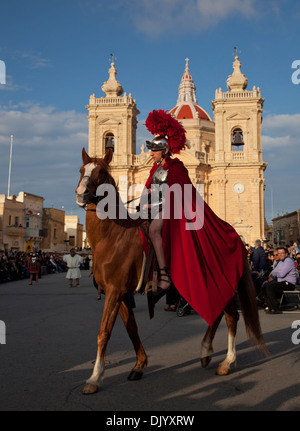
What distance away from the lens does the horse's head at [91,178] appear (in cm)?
392

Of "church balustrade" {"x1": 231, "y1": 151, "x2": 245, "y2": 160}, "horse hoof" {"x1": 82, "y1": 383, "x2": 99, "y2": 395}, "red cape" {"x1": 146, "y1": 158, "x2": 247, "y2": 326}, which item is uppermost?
"church balustrade" {"x1": 231, "y1": 151, "x2": 245, "y2": 160}

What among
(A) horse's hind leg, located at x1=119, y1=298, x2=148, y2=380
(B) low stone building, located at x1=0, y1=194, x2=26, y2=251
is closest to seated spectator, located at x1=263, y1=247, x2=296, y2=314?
(A) horse's hind leg, located at x1=119, y1=298, x2=148, y2=380

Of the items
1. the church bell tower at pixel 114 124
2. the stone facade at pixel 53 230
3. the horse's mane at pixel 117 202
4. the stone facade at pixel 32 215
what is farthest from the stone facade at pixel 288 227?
the horse's mane at pixel 117 202

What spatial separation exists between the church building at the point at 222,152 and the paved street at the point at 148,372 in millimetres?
33980

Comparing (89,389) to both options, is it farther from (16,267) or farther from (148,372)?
(16,267)

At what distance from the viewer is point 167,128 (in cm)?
487

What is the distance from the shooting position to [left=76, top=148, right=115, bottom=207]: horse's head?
3.92 m

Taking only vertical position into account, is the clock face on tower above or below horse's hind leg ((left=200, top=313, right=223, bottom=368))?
above

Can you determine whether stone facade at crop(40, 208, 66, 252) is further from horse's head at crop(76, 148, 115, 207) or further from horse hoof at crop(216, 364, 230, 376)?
horse hoof at crop(216, 364, 230, 376)

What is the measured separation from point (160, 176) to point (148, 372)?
2.26 m

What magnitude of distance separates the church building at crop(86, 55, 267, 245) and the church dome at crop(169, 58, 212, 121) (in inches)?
486

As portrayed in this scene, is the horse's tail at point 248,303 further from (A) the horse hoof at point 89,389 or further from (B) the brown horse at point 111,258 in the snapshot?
(A) the horse hoof at point 89,389

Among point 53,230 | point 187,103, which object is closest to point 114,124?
point 187,103

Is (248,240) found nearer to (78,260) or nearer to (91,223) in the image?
(78,260)
